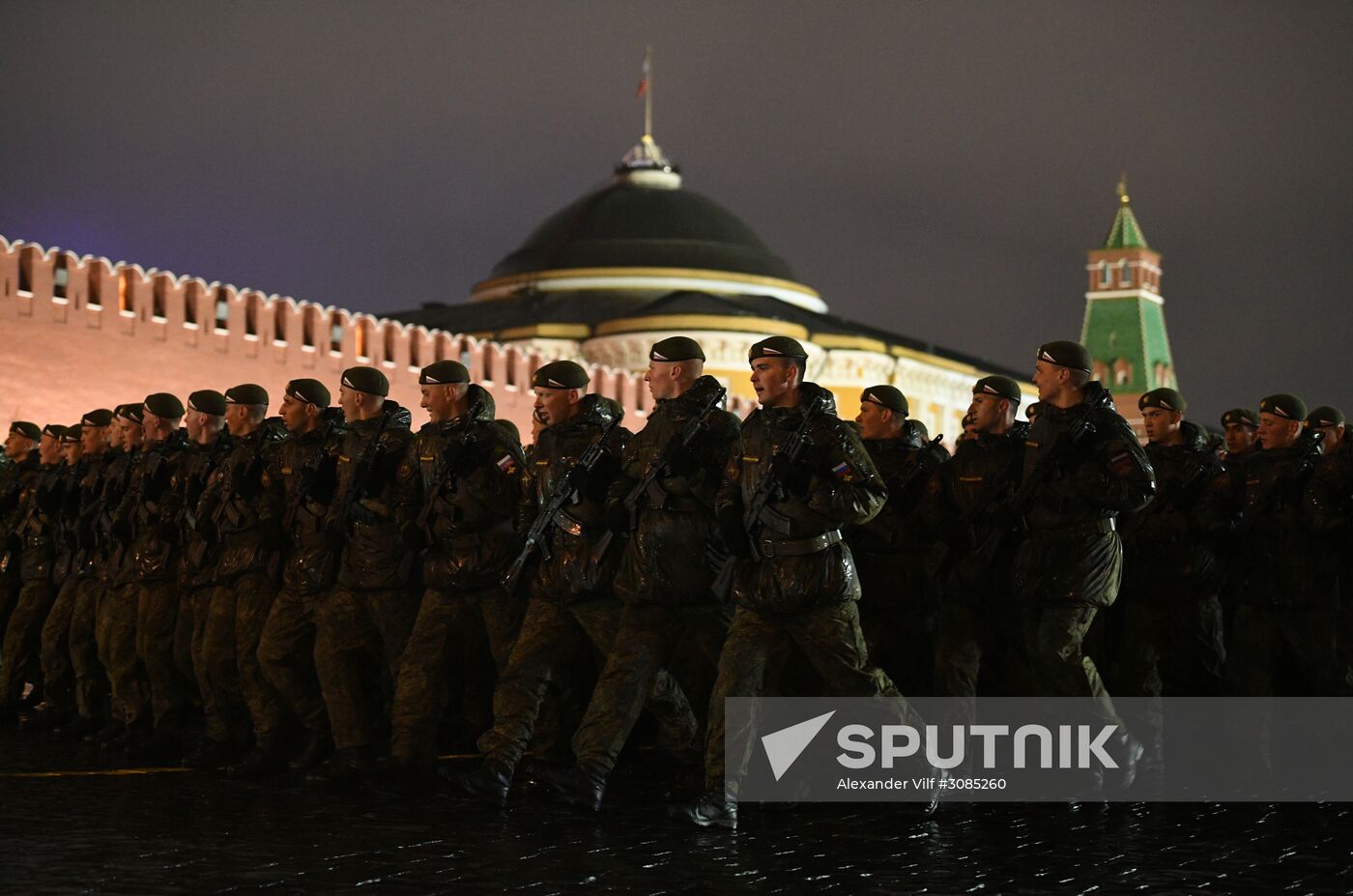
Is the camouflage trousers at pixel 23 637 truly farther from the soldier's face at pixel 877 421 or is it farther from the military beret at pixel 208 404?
the soldier's face at pixel 877 421

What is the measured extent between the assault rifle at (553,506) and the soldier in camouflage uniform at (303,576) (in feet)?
3.36

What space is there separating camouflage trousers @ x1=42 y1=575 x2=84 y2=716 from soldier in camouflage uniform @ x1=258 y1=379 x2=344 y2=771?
279cm

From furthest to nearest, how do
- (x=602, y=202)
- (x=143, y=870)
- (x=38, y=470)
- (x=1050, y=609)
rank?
(x=602, y=202) → (x=38, y=470) → (x=1050, y=609) → (x=143, y=870)

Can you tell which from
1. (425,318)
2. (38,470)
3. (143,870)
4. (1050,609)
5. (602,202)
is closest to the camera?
(143,870)

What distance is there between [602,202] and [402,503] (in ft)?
160

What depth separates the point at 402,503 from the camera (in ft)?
26.5

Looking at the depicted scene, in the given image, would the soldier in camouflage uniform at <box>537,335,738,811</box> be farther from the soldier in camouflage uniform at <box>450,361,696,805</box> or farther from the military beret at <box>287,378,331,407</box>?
the military beret at <box>287,378,331,407</box>

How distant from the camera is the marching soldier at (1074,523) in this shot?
7051 millimetres

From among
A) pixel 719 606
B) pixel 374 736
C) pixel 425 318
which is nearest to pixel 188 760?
pixel 374 736

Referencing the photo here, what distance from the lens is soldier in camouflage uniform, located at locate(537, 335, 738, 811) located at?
695cm

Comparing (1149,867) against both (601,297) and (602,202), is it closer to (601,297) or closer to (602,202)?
(601,297)

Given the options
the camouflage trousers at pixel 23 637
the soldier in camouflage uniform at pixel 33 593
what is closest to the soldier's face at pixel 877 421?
the soldier in camouflage uniform at pixel 33 593

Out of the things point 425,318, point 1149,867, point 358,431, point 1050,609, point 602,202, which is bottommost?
point 1149,867

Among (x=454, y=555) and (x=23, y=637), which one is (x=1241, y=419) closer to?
(x=454, y=555)
